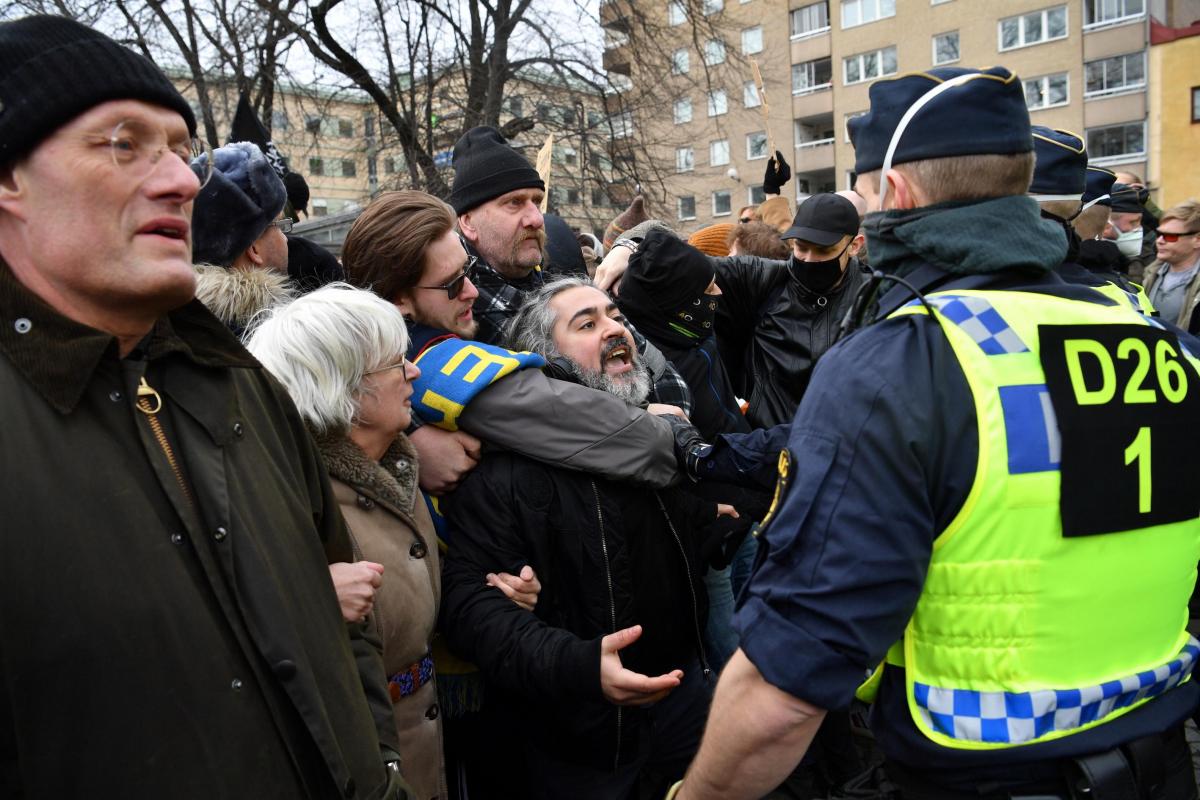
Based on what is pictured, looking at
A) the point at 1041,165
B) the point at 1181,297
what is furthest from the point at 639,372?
the point at 1181,297

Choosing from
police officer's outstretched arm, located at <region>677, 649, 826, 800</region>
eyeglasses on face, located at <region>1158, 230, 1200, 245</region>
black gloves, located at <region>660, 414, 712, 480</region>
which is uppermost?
eyeglasses on face, located at <region>1158, 230, 1200, 245</region>

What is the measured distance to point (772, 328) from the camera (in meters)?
4.32

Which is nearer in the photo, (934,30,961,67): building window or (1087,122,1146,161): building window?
(1087,122,1146,161): building window

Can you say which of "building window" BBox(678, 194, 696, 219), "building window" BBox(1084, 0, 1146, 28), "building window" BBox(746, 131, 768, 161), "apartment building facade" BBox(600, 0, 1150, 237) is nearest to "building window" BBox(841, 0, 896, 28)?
"apartment building facade" BBox(600, 0, 1150, 237)

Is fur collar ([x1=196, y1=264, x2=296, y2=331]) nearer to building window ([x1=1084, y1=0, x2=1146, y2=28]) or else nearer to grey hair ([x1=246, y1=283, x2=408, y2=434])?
grey hair ([x1=246, y1=283, x2=408, y2=434])

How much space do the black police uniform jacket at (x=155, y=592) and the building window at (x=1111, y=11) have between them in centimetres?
3799

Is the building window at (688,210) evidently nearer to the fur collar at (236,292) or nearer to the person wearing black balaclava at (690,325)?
the person wearing black balaclava at (690,325)

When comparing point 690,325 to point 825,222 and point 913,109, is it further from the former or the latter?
point 913,109

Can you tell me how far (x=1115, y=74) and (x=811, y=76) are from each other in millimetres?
12451

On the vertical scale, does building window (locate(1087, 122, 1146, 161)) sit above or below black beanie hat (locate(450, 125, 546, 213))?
above

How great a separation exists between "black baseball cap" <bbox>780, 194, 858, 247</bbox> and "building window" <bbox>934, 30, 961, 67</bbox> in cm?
3567

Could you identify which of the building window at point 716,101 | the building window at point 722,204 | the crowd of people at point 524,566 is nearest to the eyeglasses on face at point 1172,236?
the crowd of people at point 524,566

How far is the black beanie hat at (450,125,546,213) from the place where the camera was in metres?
3.38

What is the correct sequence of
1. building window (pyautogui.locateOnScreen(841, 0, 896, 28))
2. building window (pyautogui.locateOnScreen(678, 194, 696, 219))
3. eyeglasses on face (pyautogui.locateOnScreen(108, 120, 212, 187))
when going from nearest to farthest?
eyeglasses on face (pyautogui.locateOnScreen(108, 120, 212, 187)) < building window (pyautogui.locateOnScreen(841, 0, 896, 28)) < building window (pyautogui.locateOnScreen(678, 194, 696, 219))
